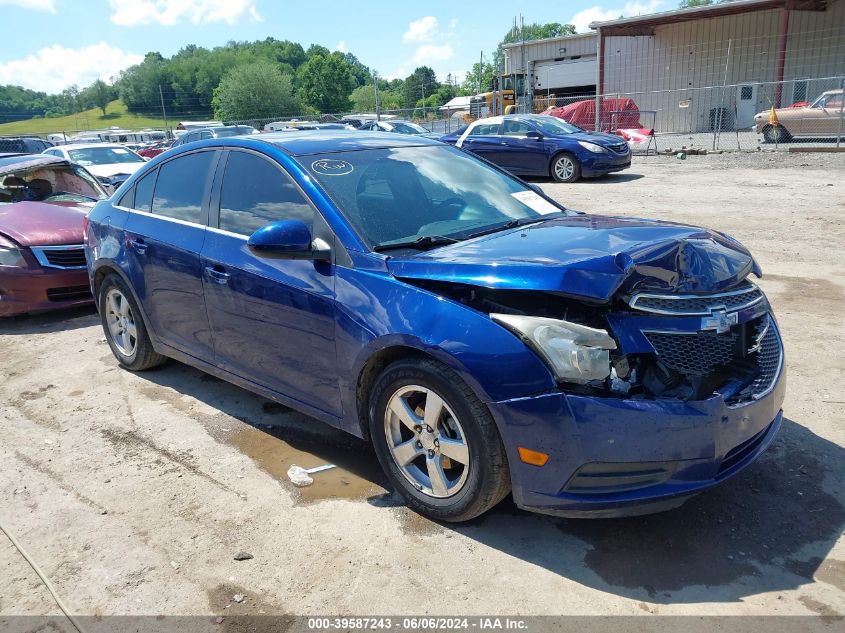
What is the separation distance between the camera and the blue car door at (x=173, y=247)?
4242 mm

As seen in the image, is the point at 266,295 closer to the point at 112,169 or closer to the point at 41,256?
the point at 41,256

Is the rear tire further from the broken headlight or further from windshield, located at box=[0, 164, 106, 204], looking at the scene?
windshield, located at box=[0, 164, 106, 204]

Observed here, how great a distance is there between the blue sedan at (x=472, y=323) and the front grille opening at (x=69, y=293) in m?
3.04

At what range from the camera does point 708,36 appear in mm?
33250

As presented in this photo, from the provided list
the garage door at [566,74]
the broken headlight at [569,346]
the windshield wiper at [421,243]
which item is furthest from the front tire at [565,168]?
the garage door at [566,74]

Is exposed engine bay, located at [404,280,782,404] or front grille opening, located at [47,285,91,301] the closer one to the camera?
exposed engine bay, located at [404,280,782,404]

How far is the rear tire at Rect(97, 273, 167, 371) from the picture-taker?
16.4 feet

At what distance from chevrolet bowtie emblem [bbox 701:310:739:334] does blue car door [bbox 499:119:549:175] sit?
13823 millimetres

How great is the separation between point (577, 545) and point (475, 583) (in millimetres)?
518

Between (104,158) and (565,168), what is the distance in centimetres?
1039

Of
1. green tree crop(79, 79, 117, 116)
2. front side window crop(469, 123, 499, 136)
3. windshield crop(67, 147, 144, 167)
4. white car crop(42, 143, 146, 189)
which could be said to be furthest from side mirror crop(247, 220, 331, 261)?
green tree crop(79, 79, 117, 116)

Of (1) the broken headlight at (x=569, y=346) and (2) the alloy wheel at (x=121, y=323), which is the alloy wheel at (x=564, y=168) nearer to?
(2) the alloy wheel at (x=121, y=323)

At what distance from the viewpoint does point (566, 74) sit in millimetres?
41219

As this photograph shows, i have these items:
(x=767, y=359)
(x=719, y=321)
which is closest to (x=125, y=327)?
(x=719, y=321)
